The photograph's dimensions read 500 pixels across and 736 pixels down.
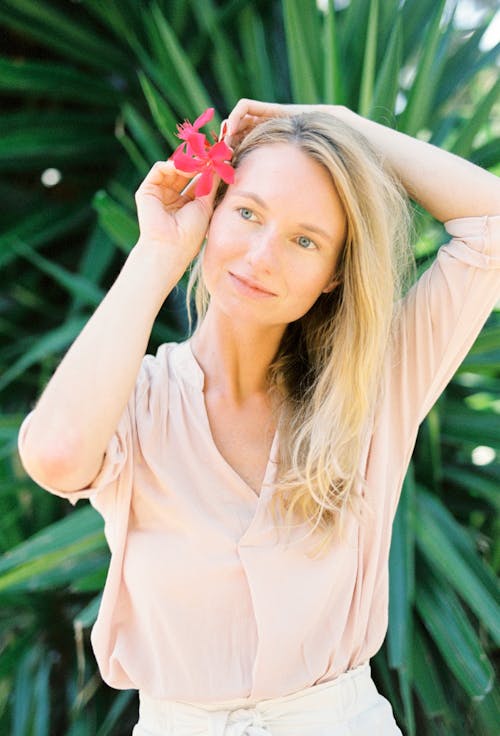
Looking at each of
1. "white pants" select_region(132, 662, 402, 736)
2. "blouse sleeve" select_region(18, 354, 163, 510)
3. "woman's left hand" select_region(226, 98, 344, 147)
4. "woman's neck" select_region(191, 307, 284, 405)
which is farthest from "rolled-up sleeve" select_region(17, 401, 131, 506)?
"woman's left hand" select_region(226, 98, 344, 147)

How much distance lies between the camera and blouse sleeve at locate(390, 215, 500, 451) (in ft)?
4.98

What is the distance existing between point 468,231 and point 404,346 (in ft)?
0.63

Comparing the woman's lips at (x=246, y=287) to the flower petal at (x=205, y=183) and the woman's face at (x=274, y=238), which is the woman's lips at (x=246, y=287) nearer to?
the woman's face at (x=274, y=238)

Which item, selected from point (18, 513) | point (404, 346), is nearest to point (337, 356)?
point (404, 346)

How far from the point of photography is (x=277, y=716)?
1420 millimetres

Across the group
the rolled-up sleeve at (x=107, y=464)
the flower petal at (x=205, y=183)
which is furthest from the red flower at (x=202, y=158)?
the rolled-up sleeve at (x=107, y=464)

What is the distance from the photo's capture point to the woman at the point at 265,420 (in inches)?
54.4

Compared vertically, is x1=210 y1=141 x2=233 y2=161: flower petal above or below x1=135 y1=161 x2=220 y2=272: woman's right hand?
above

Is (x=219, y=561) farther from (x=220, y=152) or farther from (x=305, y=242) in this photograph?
(x=220, y=152)

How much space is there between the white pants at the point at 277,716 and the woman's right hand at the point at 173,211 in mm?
604

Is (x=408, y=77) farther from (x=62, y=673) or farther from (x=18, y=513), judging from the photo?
(x=62, y=673)

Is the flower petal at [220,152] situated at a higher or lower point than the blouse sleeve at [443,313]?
higher

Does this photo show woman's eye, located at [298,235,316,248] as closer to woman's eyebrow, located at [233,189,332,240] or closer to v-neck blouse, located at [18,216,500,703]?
woman's eyebrow, located at [233,189,332,240]

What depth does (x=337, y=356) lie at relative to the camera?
1.55 meters
